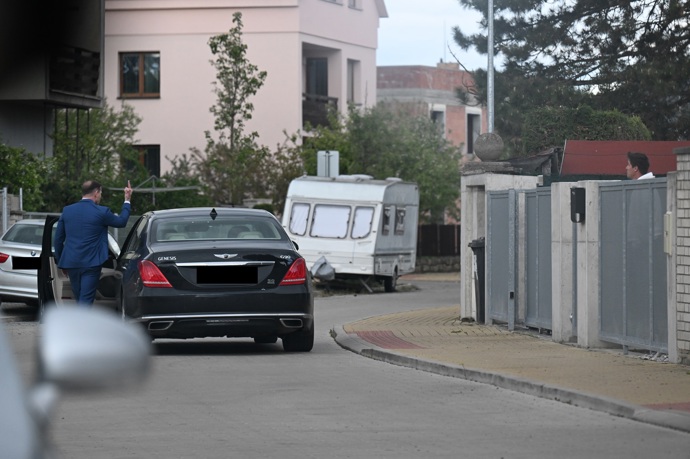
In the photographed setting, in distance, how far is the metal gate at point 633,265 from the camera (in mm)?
14258

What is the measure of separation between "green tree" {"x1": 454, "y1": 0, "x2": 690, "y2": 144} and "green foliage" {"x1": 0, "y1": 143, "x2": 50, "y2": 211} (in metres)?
12.2

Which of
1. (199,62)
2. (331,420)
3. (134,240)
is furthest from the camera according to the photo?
(199,62)

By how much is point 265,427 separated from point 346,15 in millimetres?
48730

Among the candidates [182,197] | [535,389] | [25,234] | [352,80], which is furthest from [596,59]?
[535,389]

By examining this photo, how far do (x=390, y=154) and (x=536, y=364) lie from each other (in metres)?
38.1

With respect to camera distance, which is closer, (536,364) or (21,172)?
(536,364)

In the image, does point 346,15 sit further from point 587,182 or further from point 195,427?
point 195,427

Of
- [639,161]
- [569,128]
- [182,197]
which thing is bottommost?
[182,197]

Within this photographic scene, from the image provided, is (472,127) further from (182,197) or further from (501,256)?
(501,256)

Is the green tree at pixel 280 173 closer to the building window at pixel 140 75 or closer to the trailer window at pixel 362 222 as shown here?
the trailer window at pixel 362 222

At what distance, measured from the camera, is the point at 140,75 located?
55781 mm

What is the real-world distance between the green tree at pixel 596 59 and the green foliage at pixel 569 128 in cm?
1066

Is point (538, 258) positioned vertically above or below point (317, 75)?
below

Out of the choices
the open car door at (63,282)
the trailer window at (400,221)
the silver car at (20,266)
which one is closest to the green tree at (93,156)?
the trailer window at (400,221)
